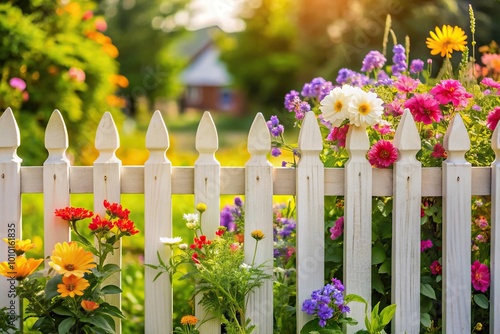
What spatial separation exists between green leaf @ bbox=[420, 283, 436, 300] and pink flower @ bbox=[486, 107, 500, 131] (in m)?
0.69

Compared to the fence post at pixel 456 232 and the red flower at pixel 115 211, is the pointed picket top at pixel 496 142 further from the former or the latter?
the red flower at pixel 115 211

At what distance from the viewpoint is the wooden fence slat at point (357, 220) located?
2.84 meters

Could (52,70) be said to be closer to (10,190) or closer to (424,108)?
(10,190)

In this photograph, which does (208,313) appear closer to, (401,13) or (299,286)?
(299,286)

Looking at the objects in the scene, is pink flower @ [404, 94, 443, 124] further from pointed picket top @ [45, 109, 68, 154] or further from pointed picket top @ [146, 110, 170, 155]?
pointed picket top @ [45, 109, 68, 154]

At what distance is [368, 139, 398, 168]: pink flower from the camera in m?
2.82

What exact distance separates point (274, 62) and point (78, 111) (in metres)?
22.6

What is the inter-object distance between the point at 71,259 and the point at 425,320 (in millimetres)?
1421

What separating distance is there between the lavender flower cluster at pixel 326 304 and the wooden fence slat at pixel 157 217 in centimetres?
58

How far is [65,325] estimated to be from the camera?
260 centimetres

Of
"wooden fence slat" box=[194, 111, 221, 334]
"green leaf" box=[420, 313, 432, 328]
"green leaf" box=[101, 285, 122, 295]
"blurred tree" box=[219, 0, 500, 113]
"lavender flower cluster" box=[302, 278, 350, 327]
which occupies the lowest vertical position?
"green leaf" box=[420, 313, 432, 328]

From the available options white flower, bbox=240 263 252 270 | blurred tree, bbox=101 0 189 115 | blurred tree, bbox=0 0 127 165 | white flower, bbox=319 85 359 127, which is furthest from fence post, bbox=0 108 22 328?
blurred tree, bbox=101 0 189 115

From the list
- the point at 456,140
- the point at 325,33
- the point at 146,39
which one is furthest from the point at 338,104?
the point at 146,39

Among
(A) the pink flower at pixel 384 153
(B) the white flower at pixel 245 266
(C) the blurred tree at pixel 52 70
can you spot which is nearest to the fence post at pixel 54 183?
(B) the white flower at pixel 245 266
